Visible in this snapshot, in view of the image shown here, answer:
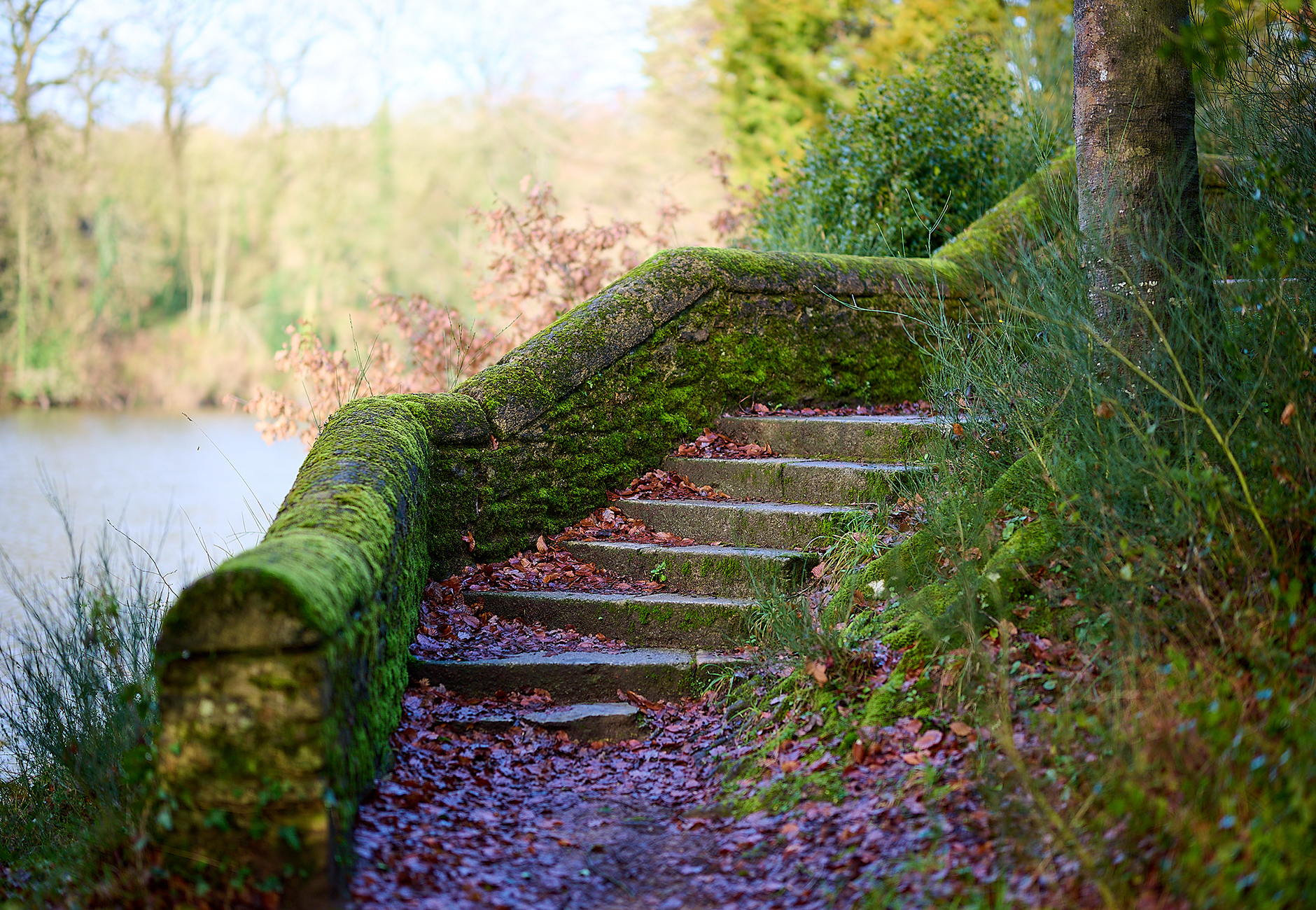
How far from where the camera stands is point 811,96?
51.1 ft

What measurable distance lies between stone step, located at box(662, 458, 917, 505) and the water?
420 cm

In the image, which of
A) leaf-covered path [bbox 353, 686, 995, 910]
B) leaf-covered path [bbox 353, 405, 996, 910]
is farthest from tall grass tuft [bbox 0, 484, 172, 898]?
leaf-covered path [bbox 353, 405, 996, 910]

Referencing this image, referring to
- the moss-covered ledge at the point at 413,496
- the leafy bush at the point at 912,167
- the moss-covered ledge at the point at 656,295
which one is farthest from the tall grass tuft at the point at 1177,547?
the leafy bush at the point at 912,167

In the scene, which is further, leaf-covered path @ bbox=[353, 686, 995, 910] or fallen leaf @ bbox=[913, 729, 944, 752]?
fallen leaf @ bbox=[913, 729, 944, 752]

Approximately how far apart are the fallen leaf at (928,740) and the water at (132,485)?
599cm

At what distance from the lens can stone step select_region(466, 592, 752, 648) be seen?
4.41m

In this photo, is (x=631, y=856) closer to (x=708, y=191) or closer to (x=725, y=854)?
(x=725, y=854)

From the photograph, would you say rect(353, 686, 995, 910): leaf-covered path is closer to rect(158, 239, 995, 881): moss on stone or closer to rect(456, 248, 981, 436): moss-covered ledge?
rect(158, 239, 995, 881): moss on stone

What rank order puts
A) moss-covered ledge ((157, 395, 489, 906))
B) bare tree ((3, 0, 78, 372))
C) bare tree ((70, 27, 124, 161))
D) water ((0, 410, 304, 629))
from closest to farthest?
moss-covered ledge ((157, 395, 489, 906))
water ((0, 410, 304, 629))
bare tree ((3, 0, 78, 372))
bare tree ((70, 27, 124, 161))

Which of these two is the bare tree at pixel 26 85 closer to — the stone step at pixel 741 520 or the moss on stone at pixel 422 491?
the moss on stone at pixel 422 491

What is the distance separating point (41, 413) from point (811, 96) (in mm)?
16121

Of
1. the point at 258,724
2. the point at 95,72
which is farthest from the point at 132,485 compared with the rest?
the point at 258,724

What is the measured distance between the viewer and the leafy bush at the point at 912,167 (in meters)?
8.19

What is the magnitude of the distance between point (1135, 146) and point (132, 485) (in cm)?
1378
